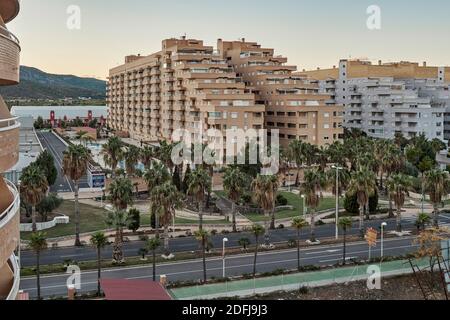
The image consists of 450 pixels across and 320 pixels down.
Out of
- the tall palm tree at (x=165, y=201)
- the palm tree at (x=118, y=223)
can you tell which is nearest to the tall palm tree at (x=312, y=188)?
the tall palm tree at (x=165, y=201)

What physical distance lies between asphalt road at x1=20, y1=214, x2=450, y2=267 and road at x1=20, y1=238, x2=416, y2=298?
9.54ft

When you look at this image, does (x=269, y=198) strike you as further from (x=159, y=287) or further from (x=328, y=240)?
(x=159, y=287)

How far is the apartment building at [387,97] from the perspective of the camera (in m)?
90.6

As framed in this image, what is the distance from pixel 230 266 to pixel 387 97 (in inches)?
2785

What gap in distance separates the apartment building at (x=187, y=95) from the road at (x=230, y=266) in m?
36.6

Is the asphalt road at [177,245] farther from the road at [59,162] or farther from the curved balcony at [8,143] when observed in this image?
the curved balcony at [8,143]

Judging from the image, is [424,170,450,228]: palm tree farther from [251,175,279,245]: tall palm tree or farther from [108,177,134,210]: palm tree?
[108,177,134,210]: palm tree

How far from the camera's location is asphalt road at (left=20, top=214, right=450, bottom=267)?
33.0 m

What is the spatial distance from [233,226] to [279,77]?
44.6 meters

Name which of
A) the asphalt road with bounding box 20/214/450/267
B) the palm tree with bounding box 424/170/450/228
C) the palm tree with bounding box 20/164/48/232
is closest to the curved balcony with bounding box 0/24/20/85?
the asphalt road with bounding box 20/214/450/267

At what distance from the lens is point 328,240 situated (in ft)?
124

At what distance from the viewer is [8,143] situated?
34.2 feet

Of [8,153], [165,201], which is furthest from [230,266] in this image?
[8,153]

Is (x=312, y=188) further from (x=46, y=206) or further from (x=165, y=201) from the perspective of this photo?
(x=46, y=206)
